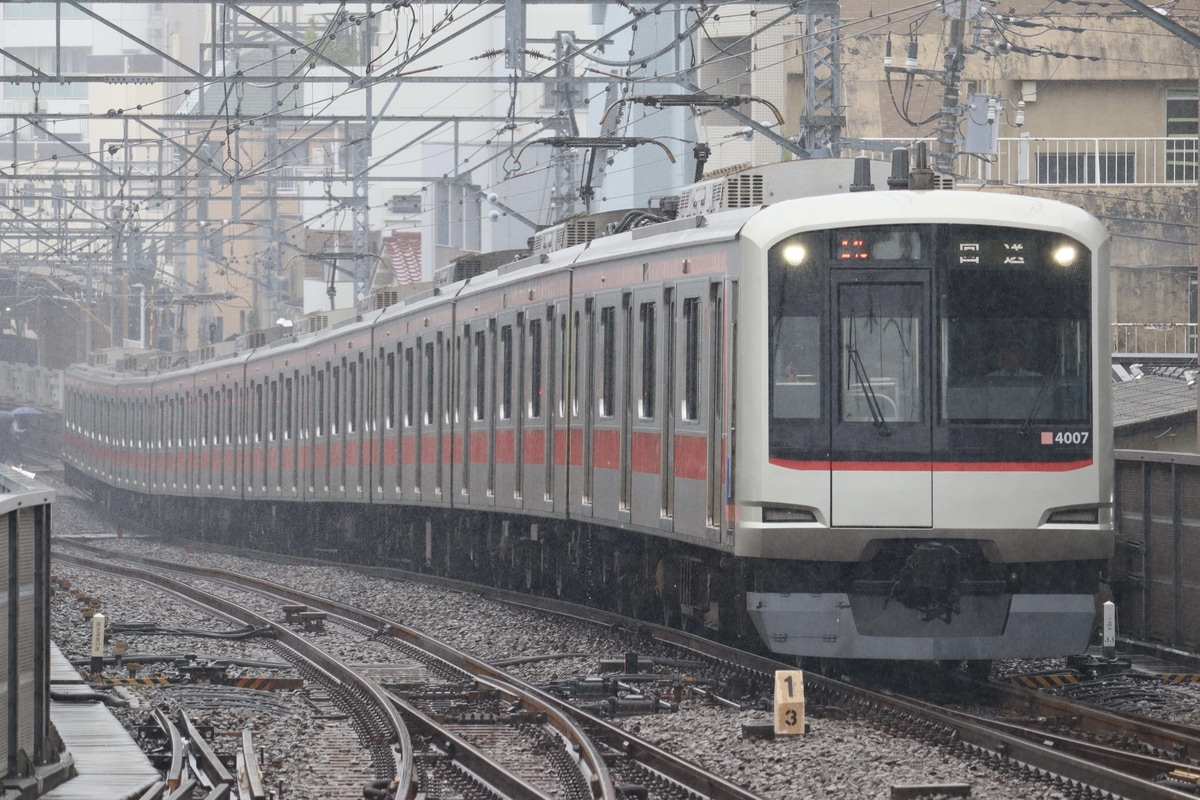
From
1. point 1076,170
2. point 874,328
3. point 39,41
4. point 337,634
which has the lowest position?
point 337,634

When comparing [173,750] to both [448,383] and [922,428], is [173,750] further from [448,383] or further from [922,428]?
[448,383]

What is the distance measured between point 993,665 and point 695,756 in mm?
4032

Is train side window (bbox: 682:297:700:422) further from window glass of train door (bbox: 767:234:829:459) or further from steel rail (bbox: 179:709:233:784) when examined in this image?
steel rail (bbox: 179:709:233:784)

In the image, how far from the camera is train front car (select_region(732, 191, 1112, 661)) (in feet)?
34.2

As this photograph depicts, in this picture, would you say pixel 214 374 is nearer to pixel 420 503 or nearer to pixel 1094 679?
pixel 420 503

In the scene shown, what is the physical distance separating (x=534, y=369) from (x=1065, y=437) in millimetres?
6042

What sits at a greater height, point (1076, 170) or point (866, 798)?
point (1076, 170)

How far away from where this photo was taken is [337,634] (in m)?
15.5

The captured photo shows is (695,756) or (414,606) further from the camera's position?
(414,606)

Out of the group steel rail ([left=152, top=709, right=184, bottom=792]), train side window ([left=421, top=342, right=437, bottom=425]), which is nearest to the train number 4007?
steel rail ([left=152, top=709, right=184, bottom=792])

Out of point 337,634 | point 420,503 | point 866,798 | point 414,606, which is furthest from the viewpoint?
point 420,503

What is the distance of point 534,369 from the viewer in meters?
15.8

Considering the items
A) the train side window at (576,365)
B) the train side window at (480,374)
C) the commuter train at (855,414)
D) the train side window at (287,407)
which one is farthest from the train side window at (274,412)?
the commuter train at (855,414)

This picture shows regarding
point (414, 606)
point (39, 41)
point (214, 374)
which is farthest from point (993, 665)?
point (39, 41)
